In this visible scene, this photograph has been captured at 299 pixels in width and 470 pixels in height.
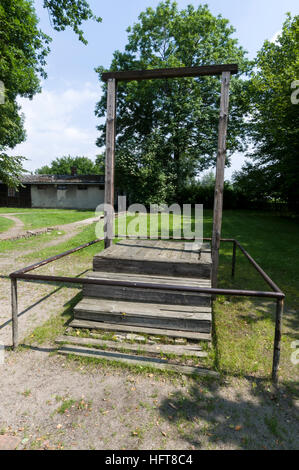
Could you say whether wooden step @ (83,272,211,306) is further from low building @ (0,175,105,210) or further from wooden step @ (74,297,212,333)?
low building @ (0,175,105,210)

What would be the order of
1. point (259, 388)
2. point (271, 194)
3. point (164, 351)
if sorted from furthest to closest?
point (271, 194) → point (164, 351) → point (259, 388)

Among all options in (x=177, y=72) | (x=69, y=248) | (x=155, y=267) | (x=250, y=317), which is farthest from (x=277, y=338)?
(x=69, y=248)

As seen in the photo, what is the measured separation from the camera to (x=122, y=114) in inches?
1061

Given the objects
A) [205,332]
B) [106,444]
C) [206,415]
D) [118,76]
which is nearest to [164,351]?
[205,332]

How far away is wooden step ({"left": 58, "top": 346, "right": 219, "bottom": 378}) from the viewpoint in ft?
9.39

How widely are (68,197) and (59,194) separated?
1.02 metres

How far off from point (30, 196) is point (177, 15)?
22.5 metres

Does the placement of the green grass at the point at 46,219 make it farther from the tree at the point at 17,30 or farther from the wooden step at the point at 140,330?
the wooden step at the point at 140,330

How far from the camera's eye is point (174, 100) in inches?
898

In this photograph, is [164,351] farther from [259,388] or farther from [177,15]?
[177,15]

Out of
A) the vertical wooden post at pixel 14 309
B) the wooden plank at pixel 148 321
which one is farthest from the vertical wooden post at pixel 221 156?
the vertical wooden post at pixel 14 309

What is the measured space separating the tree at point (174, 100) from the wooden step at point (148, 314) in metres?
17.9

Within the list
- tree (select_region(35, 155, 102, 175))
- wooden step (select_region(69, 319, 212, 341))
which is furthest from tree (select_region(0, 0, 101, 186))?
tree (select_region(35, 155, 102, 175))

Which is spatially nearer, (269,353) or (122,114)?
(269,353)
